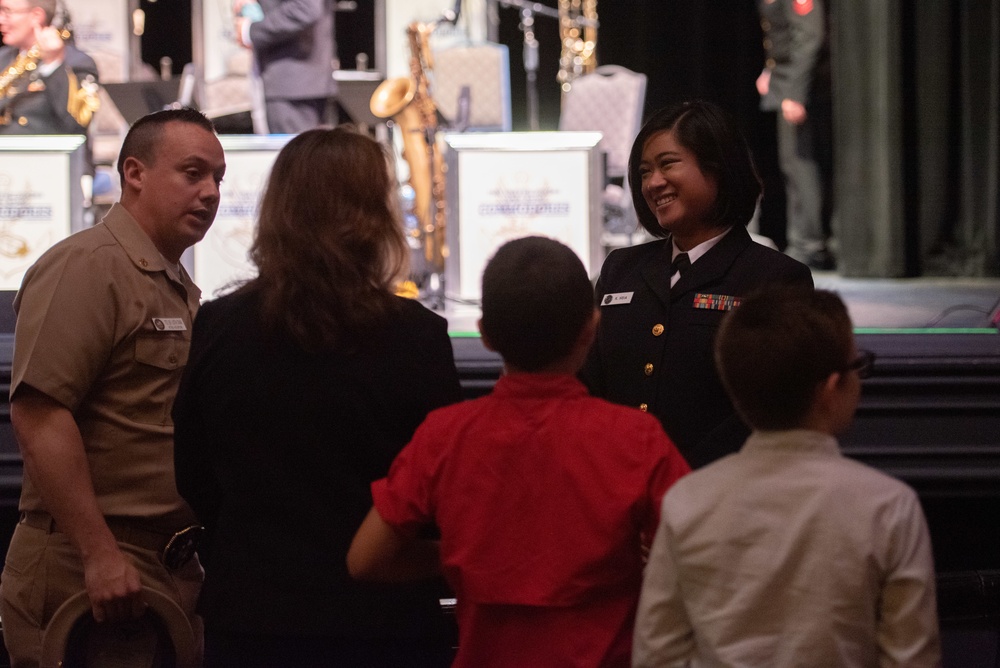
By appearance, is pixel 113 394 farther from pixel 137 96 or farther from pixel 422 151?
pixel 137 96

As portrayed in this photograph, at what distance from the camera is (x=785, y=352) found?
50.8 inches

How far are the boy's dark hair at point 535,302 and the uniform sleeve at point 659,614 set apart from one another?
259 millimetres

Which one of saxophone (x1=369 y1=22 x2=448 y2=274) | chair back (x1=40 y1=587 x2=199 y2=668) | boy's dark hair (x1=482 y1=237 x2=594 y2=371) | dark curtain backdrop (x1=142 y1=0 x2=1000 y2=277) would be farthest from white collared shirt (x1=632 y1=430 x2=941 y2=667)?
dark curtain backdrop (x1=142 y1=0 x2=1000 y2=277)

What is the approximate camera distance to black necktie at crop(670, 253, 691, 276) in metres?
1.93

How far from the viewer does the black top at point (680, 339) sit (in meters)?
1.83

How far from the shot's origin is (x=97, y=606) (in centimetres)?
171

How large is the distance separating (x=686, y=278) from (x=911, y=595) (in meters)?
0.80

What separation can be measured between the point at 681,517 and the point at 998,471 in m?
2.18

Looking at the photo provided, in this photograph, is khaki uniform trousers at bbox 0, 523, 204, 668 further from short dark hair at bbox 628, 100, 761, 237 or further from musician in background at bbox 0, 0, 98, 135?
musician in background at bbox 0, 0, 98, 135

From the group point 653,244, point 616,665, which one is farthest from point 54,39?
point 616,665

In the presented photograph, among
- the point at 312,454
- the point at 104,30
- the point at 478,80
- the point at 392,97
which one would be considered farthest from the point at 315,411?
the point at 104,30

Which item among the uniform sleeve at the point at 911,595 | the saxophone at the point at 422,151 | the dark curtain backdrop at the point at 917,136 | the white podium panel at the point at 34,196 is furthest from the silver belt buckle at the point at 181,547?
the dark curtain backdrop at the point at 917,136

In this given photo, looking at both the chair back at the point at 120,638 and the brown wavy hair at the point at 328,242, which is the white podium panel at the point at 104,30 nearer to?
the chair back at the point at 120,638

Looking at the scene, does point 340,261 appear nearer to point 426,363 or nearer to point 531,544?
point 426,363
